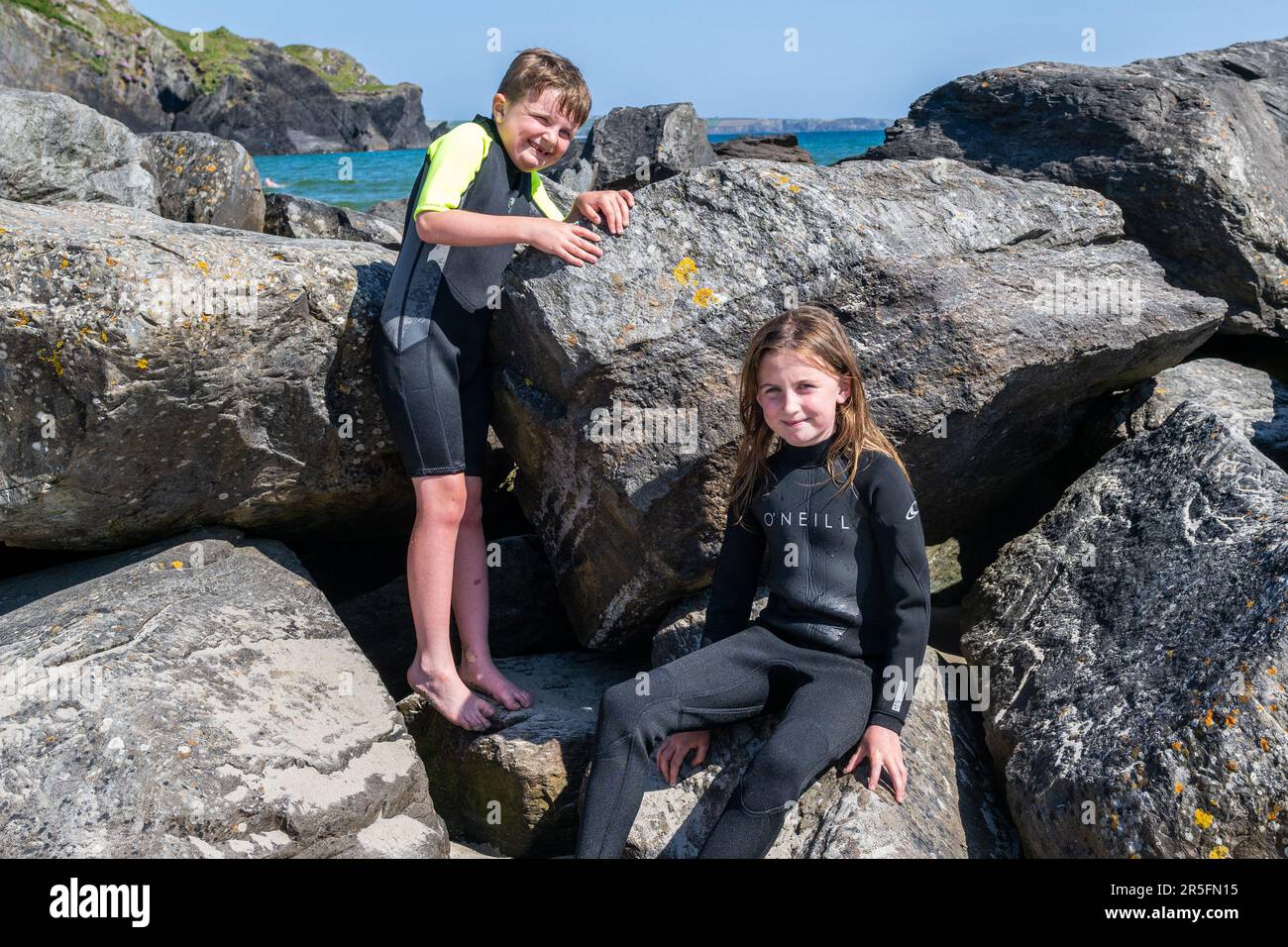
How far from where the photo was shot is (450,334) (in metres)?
4.34

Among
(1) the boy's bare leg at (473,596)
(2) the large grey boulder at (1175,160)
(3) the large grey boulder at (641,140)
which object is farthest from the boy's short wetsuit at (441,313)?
(3) the large grey boulder at (641,140)

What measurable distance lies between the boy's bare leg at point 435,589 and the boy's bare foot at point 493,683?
0.07m

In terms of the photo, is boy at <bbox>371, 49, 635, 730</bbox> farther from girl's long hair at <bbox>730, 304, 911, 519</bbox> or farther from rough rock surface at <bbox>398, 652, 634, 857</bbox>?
girl's long hair at <bbox>730, 304, 911, 519</bbox>

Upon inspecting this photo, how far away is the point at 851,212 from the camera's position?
409 centimetres

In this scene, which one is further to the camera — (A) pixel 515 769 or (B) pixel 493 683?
(B) pixel 493 683

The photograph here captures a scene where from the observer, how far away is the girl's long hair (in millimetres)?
3592

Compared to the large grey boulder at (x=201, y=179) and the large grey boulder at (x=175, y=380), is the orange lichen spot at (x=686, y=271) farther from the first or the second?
the large grey boulder at (x=201, y=179)

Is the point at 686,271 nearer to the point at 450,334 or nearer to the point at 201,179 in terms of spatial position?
the point at 450,334

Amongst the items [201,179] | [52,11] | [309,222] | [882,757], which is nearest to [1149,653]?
[882,757]

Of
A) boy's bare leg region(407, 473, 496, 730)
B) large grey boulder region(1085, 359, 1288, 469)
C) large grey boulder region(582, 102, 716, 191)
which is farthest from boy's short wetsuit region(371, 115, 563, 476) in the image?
Result: large grey boulder region(582, 102, 716, 191)

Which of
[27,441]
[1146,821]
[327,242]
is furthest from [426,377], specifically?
[1146,821]

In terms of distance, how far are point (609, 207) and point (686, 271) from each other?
396 mm

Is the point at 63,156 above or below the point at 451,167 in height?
above
